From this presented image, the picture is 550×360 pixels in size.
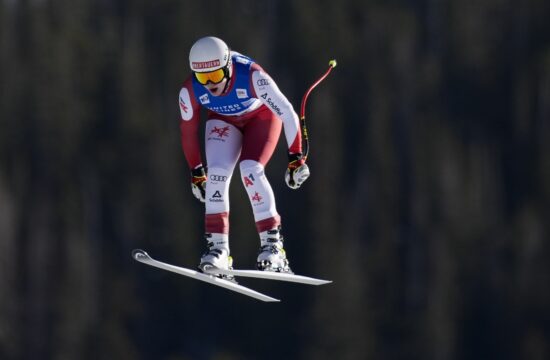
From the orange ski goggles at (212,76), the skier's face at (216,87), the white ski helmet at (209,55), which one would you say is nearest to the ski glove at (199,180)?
the skier's face at (216,87)

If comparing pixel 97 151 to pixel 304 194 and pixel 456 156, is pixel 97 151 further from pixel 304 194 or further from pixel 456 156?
pixel 456 156

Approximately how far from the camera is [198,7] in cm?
8544

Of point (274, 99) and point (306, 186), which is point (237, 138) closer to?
point (274, 99)

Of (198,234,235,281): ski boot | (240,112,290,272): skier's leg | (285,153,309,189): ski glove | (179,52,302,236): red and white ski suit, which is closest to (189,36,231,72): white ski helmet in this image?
(179,52,302,236): red and white ski suit

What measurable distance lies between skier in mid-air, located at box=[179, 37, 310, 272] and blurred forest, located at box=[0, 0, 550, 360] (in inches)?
1851

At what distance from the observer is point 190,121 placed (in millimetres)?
15562

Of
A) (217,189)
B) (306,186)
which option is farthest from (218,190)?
(306,186)

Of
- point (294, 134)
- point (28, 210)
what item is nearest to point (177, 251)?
point (28, 210)

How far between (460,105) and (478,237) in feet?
44.1

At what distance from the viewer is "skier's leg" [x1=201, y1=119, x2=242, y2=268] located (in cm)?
1542

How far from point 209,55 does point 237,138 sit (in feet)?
3.73

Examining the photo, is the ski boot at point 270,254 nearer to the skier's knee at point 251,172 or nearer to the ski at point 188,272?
the ski at point 188,272

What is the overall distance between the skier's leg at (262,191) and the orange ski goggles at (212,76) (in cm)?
→ 83

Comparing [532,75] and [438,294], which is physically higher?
[532,75]
